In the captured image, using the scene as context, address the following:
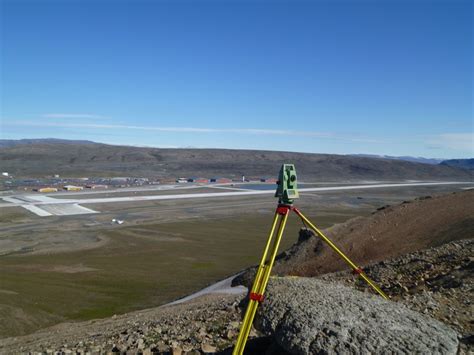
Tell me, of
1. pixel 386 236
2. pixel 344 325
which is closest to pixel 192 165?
pixel 386 236

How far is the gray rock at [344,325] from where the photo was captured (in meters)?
4.98

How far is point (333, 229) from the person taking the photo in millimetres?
24875

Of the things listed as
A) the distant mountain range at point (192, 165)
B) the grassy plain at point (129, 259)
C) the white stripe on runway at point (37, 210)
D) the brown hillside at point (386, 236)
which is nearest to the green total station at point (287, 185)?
the brown hillside at point (386, 236)

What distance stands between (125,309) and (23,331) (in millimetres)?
5135

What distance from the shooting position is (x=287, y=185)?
608cm

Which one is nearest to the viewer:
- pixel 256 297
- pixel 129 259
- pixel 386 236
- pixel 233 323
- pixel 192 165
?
pixel 256 297

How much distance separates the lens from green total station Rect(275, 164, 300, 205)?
19.8ft

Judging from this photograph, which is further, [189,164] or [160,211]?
[189,164]

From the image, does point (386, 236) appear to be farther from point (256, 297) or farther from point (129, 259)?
point (129, 259)

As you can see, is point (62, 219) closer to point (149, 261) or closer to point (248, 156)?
point (149, 261)

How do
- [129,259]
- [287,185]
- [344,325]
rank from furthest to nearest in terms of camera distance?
[129,259]
[287,185]
[344,325]

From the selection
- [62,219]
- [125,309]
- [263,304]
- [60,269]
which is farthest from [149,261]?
[263,304]

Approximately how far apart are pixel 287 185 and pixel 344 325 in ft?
6.70

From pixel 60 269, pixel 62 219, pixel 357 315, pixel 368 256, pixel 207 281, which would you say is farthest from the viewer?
pixel 62 219
